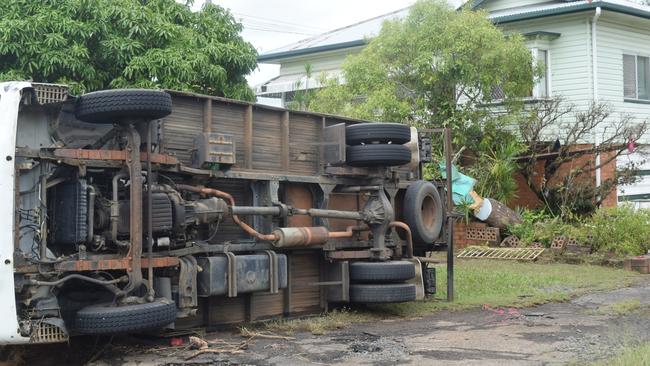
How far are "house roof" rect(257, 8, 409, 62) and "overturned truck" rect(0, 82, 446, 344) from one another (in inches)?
659

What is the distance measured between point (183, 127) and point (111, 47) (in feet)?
20.8

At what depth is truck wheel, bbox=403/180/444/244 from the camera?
11.0 m

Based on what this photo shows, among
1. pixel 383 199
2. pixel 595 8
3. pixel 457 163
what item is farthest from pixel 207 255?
pixel 595 8

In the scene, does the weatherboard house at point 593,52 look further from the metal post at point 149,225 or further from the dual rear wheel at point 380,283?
the metal post at point 149,225

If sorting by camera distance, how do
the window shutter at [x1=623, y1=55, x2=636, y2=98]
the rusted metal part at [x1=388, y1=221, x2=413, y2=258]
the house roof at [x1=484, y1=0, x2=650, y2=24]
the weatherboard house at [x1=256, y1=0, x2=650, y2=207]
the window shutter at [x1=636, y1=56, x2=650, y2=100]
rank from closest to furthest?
1. the rusted metal part at [x1=388, y1=221, x2=413, y2=258]
2. the house roof at [x1=484, y1=0, x2=650, y2=24]
3. the weatherboard house at [x1=256, y1=0, x2=650, y2=207]
4. the window shutter at [x1=623, y1=55, x2=636, y2=98]
5. the window shutter at [x1=636, y1=56, x2=650, y2=100]

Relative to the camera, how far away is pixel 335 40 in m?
29.3

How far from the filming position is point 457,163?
2134 centimetres

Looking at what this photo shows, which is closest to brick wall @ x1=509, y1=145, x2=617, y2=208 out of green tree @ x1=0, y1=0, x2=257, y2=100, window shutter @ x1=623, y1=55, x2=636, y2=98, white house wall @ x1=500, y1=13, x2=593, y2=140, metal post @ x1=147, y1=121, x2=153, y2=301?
white house wall @ x1=500, y1=13, x2=593, y2=140

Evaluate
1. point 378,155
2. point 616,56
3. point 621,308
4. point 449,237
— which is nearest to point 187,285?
point 378,155

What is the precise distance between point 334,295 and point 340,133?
1997 mm

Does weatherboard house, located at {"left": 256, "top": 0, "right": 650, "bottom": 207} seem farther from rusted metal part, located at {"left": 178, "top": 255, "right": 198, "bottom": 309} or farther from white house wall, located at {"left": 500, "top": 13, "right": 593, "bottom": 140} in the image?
rusted metal part, located at {"left": 178, "top": 255, "right": 198, "bottom": 309}

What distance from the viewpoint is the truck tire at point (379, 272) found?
1001 cm

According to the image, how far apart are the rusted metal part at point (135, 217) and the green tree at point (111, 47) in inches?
275

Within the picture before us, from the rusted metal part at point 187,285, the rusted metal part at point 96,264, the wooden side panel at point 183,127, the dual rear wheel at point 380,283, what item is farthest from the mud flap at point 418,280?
the rusted metal part at point 96,264
